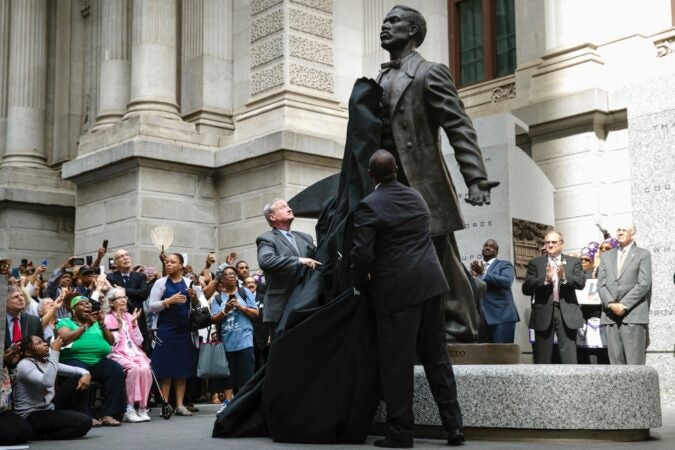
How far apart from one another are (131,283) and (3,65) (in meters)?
14.5

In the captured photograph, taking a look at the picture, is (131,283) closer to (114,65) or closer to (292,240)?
(292,240)

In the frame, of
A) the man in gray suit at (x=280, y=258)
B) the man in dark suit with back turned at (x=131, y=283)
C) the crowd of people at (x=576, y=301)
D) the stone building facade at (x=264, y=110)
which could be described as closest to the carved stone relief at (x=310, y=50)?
the stone building facade at (x=264, y=110)

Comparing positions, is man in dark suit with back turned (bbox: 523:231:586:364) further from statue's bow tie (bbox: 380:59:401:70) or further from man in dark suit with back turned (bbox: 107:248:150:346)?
man in dark suit with back turned (bbox: 107:248:150:346)

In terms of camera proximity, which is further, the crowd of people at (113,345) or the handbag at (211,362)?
the handbag at (211,362)

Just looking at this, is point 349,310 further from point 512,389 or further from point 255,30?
point 255,30

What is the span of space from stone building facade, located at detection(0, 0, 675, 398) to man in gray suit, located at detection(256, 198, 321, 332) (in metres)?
5.08

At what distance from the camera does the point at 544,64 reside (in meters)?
16.3

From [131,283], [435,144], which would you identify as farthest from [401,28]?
[131,283]

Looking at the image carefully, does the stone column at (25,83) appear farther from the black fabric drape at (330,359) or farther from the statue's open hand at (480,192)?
the statue's open hand at (480,192)

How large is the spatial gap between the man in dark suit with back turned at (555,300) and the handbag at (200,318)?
13.2ft

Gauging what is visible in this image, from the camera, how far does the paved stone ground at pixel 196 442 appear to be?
665 centimetres

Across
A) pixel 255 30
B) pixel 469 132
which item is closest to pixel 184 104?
pixel 255 30

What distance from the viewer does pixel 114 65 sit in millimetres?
21594

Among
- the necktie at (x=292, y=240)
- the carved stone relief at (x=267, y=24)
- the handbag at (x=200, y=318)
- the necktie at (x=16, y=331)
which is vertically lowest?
the necktie at (x=16, y=331)
